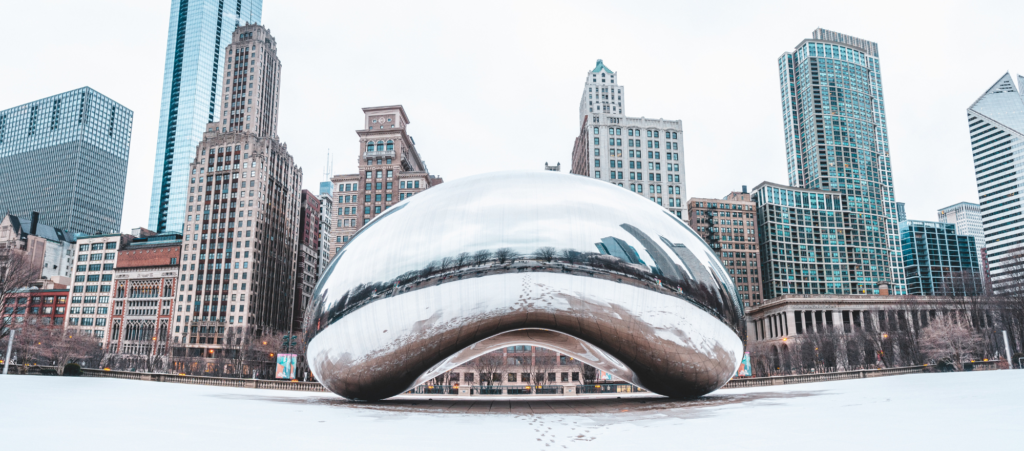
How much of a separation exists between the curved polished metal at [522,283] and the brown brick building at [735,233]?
13915cm

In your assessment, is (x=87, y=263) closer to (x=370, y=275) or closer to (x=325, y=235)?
(x=325, y=235)

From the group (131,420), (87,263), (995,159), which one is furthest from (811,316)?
(87,263)

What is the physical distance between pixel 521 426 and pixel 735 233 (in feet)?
498

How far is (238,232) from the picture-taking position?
124 metres

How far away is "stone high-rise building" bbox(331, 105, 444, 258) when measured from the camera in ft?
344

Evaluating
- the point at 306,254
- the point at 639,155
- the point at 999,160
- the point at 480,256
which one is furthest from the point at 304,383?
the point at 999,160

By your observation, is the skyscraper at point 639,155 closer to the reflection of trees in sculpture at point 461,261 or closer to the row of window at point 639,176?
the row of window at point 639,176

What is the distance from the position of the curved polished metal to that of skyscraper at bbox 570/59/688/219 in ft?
359

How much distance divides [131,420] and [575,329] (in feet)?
27.6

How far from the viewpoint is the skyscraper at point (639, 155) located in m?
123

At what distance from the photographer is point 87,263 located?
440 feet

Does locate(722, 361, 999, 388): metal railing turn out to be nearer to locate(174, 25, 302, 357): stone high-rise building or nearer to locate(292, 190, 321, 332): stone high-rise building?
locate(174, 25, 302, 357): stone high-rise building

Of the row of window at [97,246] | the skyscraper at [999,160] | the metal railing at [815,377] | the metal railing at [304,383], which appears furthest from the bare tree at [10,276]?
the skyscraper at [999,160]

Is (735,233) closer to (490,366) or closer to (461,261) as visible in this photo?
(490,366)
